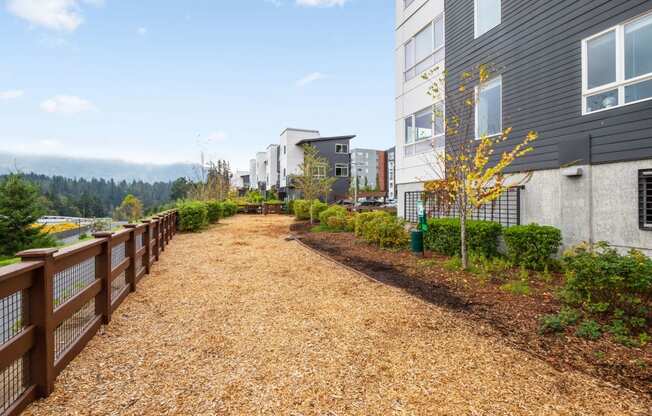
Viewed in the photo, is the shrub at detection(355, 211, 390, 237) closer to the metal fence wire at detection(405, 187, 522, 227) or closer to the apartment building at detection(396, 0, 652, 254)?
the metal fence wire at detection(405, 187, 522, 227)

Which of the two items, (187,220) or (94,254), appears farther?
(187,220)

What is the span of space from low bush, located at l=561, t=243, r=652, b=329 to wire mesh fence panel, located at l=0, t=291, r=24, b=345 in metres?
6.05

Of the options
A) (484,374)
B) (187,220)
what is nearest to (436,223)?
(484,374)

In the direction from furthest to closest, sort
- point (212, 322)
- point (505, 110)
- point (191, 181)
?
point (191, 181) → point (505, 110) → point (212, 322)

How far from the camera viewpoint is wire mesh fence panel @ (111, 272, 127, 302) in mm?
4785

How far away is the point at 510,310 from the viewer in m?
4.55

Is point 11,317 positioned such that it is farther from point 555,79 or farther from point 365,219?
point 555,79

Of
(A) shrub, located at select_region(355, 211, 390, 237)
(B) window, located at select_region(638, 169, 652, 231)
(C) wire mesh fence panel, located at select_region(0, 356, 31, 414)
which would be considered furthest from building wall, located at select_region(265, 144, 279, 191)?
(C) wire mesh fence panel, located at select_region(0, 356, 31, 414)

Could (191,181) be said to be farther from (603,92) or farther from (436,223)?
(603,92)

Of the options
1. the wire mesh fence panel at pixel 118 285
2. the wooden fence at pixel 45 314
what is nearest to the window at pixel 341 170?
the wire mesh fence panel at pixel 118 285

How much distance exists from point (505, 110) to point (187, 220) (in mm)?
13429

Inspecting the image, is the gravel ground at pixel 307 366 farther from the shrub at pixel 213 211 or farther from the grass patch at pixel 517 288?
the shrub at pixel 213 211

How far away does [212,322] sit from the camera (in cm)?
431

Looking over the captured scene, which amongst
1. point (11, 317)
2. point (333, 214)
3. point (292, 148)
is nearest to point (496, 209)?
point (333, 214)
